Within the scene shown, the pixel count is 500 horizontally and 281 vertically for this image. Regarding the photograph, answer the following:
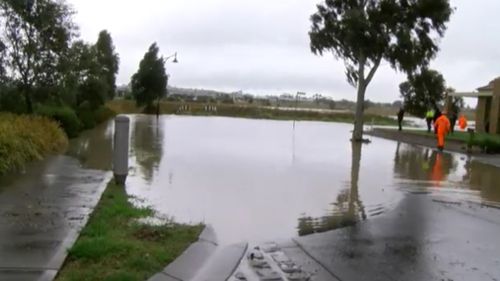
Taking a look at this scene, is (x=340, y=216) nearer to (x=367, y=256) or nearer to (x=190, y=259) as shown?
(x=367, y=256)

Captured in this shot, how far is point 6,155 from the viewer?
1212 cm

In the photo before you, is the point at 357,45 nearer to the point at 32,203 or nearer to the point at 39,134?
the point at 39,134

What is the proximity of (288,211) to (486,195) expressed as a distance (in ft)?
16.8

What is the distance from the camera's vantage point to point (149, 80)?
194 feet

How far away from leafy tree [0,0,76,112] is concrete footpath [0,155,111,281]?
1001cm

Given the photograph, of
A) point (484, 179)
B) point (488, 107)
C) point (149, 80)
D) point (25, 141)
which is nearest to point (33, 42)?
point (25, 141)

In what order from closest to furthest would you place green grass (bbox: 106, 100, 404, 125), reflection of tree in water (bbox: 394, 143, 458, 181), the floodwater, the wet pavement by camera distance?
the wet pavement → the floodwater → reflection of tree in water (bbox: 394, 143, 458, 181) → green grass (bbox: 106, 100, 404, 125)

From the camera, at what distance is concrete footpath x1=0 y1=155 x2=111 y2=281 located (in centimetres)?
569

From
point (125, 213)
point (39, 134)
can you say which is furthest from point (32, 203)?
point (39, 134)

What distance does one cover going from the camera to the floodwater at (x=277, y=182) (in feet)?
30.8

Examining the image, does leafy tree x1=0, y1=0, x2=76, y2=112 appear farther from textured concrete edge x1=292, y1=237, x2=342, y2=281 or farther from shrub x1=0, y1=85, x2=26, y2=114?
textured concrete edge x1=292, y1=237, x2=342, y2=281

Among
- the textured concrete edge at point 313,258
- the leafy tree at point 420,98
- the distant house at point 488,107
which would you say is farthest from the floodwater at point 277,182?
the leafy tree at point 420,98

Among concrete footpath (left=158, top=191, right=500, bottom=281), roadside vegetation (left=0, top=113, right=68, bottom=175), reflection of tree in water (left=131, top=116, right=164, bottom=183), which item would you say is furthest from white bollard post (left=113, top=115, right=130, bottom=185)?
concrete footpath (left=158, top=191, right=500, bottom=281)

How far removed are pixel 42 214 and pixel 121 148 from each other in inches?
133
